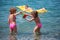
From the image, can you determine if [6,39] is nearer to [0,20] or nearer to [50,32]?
[50,32]

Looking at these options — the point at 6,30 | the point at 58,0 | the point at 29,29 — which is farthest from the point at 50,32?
the point at 58,0

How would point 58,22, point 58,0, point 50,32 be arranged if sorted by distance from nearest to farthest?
point 50,32 → point 58,22 → point 58,0

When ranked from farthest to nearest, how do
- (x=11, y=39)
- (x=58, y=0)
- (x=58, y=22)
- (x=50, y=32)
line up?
(x=58, y=0)
(x=58, y=22)
(x=50, y=32)
(x=11, y=39)

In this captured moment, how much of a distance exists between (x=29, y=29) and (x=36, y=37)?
4.31 ft

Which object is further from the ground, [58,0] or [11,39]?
[11,39]

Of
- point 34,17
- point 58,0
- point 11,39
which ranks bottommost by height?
point 58,0

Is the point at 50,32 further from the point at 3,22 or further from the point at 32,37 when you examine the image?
the point at 3,22

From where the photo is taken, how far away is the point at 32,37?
8891mm

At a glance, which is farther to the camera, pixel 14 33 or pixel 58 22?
pixel 58 22

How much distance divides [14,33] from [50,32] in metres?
1.42

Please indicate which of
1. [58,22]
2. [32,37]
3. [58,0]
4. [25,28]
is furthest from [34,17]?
[58,0]

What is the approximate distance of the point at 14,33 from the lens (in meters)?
9.08

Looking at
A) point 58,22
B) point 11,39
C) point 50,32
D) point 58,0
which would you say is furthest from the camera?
point 58,0

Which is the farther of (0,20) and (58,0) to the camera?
(58,0)
